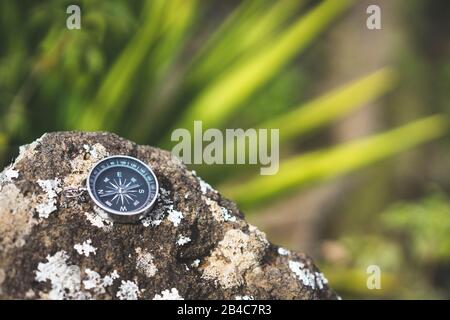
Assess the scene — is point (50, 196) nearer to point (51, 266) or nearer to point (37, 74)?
point (51, 266)

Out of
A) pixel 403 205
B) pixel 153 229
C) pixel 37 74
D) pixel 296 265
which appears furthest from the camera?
pixel 403 205

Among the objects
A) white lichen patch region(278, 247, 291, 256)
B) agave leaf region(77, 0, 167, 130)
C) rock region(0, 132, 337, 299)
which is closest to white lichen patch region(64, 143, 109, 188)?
rock region(0, 132, 337, 299)

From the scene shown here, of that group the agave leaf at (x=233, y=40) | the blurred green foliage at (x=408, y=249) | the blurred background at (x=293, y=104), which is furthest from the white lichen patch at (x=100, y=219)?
the blurred green foliage at (x=408, y=249)

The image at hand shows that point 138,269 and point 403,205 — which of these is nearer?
point 138,269

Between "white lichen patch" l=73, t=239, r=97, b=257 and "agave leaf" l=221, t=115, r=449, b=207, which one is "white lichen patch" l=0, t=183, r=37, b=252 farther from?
"agave leaf" l=221, t=115, r=449, b=207

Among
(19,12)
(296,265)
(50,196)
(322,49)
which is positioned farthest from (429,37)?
(50,196)

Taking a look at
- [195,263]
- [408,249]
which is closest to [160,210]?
[195,263]

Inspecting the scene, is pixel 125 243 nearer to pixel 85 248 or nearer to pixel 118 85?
pixel 85 248
